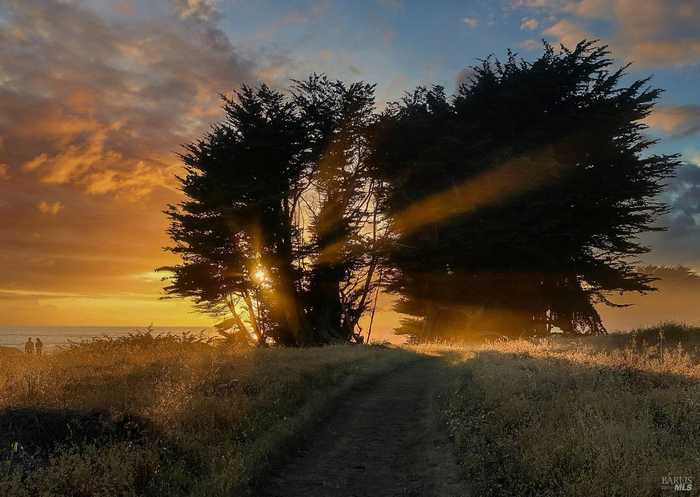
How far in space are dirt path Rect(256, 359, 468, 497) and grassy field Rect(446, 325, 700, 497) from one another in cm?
53

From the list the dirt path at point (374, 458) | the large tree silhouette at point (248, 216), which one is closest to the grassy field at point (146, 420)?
the dirt path at point (374, 458)

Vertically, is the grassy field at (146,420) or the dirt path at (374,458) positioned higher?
the grassy field at (146,420)

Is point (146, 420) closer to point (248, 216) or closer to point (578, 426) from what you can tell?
point (578, 426)

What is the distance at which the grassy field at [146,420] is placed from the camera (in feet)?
23.9

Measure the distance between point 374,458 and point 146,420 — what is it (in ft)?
14.4

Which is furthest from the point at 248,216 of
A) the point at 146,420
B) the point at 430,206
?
the point at 146,420

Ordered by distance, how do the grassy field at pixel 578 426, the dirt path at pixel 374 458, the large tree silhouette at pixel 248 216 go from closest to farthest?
the grassy field at pixel 578 426 → the dirt path at pixel 374 458 → the large tree silhouette at pixel 248 216

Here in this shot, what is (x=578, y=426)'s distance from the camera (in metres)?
8.95

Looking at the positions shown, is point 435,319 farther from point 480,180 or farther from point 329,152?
point 329,152

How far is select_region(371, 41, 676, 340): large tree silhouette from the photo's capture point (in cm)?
3556

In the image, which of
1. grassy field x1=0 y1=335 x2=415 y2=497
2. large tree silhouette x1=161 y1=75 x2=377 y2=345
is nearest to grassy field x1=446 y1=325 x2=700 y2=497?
grassy field x1=0 y1=335 x2=415 y2=497

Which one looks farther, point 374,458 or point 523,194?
point 523,194

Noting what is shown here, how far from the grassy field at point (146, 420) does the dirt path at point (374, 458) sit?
556mm

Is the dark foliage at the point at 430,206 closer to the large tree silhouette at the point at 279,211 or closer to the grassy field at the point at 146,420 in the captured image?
the large tree silhouette at the point at 279,211
